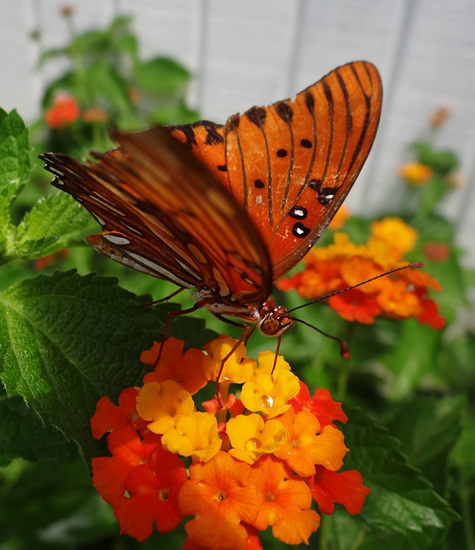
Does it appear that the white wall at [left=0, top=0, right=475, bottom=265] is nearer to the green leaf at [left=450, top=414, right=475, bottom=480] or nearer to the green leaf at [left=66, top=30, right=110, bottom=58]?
the green leaf at [left=66, top=30, right=110, bottom=58]

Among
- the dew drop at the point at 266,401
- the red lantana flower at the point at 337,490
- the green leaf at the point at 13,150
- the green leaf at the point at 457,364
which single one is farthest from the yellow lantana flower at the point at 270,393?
the green leaf at the point at 457,364

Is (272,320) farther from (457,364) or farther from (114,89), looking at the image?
(114,89)

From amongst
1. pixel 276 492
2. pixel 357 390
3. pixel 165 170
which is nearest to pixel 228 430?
pixel 276 492

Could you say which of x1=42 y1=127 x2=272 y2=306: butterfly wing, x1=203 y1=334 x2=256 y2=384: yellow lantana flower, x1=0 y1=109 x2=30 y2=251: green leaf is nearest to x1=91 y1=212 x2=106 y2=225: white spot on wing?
x1=42 y1=127 x2=272 y2=306: butterfly wing

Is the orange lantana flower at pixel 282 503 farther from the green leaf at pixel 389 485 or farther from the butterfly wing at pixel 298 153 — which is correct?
the butterfly wing at pixel 298 153

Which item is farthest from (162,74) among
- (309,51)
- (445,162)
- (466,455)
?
(466,455)
